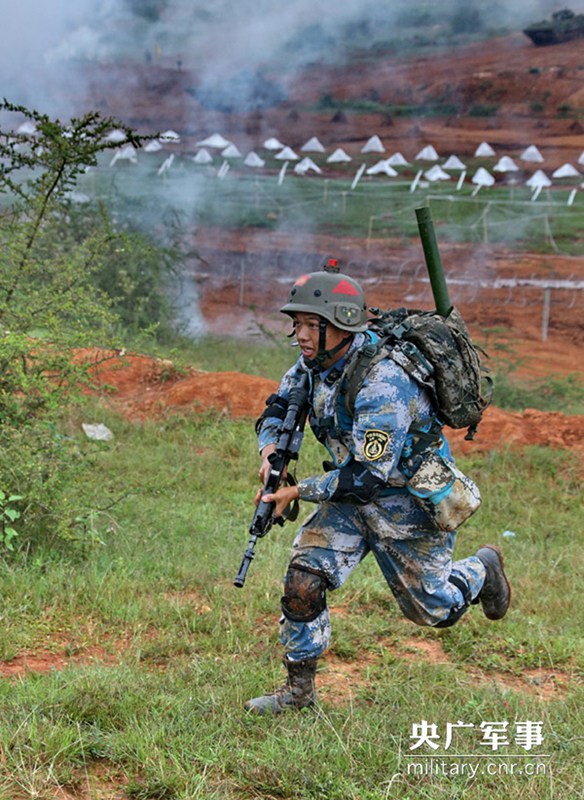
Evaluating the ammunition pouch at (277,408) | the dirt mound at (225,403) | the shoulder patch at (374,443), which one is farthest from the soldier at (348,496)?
the dirt mound at (225,403)

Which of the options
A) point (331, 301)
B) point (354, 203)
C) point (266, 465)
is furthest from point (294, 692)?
point (354, 203)

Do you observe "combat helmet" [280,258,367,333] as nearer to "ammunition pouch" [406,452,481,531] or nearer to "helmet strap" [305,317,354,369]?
"helmet strap" [305,317,354,369]

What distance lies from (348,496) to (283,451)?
1.37 ft

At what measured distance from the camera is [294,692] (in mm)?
3957

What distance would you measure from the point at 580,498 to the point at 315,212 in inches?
568

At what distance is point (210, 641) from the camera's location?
4648mm

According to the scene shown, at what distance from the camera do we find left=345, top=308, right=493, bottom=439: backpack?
12.6 ft

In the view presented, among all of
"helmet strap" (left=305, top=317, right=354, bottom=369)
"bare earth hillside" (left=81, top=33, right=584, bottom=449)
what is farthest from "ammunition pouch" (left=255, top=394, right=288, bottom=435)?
"bare earth hillside" (left=81, top=33, right=584, bottom=449)

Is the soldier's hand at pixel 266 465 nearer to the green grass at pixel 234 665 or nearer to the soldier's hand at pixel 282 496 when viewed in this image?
the soldier's hand at pixel 282 496

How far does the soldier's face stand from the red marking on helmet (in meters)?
0.13

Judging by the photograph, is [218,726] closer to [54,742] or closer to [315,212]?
[54,742]

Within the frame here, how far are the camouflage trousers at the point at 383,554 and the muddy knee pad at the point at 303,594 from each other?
0.10ft

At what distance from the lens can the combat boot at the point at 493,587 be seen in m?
4.53

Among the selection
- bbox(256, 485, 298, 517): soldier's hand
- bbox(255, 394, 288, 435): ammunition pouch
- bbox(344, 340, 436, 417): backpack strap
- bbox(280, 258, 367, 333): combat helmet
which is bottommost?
bbox(256, 485, 298, 517): soldier's hand
